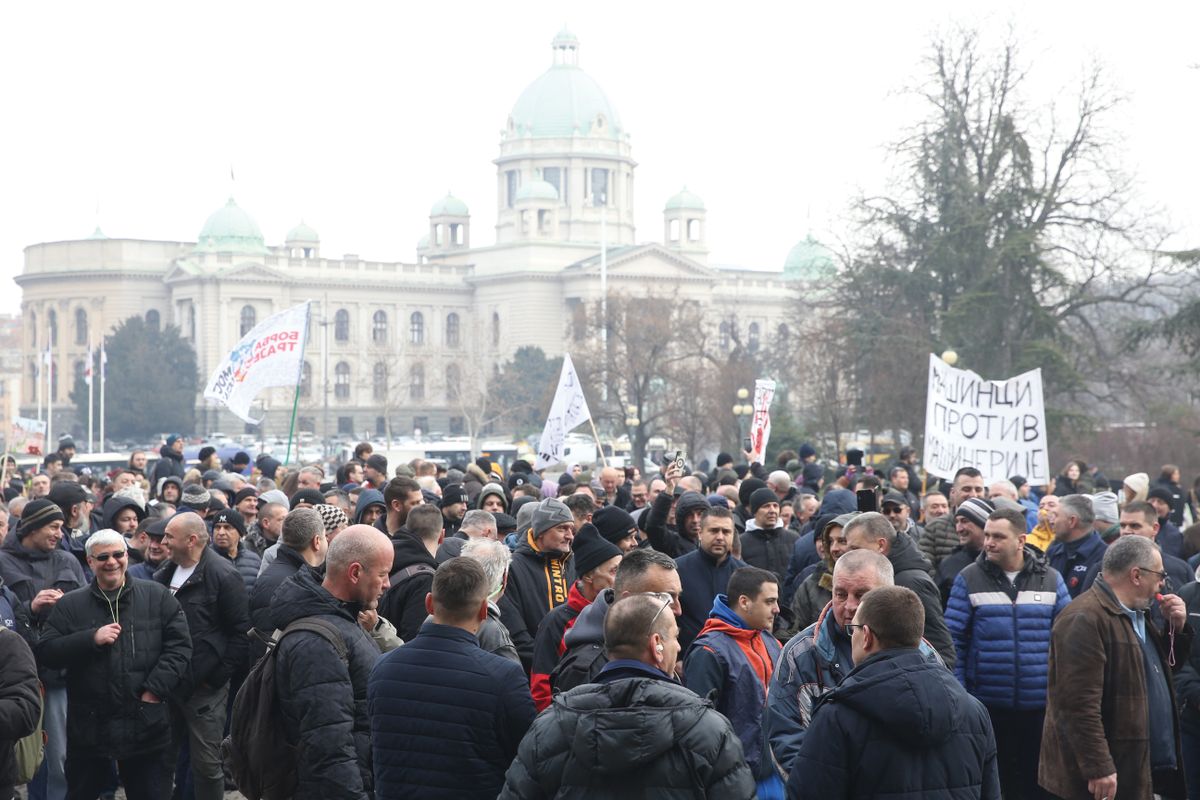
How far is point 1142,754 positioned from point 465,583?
300 centimetres

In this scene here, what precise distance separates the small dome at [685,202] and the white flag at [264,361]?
107820 mm

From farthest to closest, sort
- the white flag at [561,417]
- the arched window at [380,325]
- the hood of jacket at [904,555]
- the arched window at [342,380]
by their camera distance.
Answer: the arched window at [380,325] < the arched window at [342,380] < the white flag at [561,417] < the hood of jacket at [904,555]

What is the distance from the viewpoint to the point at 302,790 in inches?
234

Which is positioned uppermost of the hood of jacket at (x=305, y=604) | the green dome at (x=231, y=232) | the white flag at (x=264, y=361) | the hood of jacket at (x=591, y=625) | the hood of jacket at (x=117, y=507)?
the green dome at (x=231, y=232)

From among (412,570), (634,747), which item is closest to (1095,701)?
(634,747)

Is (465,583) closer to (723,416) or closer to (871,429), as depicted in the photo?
(871,429)

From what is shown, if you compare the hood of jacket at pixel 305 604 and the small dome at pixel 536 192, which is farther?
the small dome at pixel 536 192

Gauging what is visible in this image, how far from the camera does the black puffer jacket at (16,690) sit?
6.87 metres

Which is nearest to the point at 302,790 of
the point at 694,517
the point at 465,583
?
the point at 465,583

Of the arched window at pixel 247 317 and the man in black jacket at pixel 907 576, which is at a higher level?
the arched window at pixel 247 317

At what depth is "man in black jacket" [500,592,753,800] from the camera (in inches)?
183

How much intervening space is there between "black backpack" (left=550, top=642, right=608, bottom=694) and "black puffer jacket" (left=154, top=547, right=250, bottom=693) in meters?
2.95

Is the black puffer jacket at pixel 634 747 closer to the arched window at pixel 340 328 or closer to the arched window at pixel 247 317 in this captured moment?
the arched window at pixel 247 317

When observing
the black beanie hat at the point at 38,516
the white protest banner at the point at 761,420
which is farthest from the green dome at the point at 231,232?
the black beanie hat at the point at 38,516
